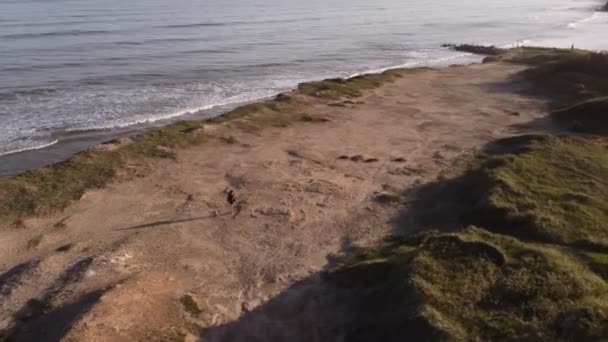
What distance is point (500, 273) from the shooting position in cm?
1277

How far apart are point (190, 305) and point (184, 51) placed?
135ft

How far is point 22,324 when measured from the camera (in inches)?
506

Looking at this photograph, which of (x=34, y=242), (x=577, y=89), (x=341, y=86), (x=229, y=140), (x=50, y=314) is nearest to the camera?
(x=50, y=314)

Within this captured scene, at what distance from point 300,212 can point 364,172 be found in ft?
13.9

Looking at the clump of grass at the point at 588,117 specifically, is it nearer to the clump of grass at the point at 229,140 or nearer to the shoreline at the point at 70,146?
the clump of grass at the point at 229,140

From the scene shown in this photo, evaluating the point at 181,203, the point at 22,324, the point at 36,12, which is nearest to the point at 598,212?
the point at 181,203

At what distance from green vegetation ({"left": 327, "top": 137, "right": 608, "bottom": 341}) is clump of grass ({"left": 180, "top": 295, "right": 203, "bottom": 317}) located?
128 inches

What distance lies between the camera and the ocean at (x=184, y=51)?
1211 inches

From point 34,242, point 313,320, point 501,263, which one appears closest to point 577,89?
point 501,263

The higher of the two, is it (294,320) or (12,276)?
(12,276)

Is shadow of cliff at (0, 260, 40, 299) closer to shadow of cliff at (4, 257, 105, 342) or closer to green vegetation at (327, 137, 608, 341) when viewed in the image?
shadow of cliff at (4, 257, 105, 342)

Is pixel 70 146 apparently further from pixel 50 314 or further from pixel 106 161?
pixel 50 314

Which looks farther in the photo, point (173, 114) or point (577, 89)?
point (577, 89)

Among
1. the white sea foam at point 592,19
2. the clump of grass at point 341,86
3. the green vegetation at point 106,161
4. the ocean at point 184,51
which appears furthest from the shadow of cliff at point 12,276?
the white sea foam at point 592,19
